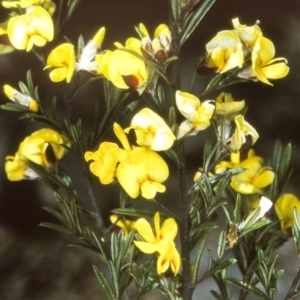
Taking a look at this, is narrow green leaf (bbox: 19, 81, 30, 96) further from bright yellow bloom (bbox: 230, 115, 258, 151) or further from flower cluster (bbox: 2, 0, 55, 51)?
bright yellow bloom (bbox: 230, 115, 258, 151)

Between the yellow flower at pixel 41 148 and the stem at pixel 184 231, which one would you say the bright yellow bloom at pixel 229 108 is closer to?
the stem at pixel 184 231

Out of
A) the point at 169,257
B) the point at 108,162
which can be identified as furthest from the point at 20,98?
the point at 169,257

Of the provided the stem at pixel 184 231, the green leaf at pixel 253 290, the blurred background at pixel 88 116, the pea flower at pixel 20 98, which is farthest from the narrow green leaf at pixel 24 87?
the green leaf at pixel 253 290

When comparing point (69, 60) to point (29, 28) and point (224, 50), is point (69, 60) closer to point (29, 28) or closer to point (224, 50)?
point (29, 28)

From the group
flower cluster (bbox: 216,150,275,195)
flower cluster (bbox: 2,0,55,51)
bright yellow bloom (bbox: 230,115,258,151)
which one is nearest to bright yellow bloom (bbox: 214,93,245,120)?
bright yellow bloom (bbox: 230,115,258,151)

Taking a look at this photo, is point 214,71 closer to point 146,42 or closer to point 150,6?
point 146,42
